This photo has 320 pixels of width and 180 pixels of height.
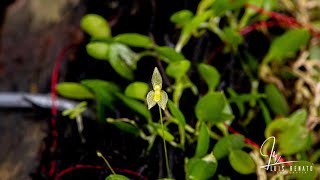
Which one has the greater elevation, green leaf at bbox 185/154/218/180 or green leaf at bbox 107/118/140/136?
green leaf at bbox 107/118/140/136

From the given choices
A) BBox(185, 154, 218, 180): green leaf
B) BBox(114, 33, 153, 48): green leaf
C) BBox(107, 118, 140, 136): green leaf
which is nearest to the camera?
BBox(185, 154, 218, 180): green leaf

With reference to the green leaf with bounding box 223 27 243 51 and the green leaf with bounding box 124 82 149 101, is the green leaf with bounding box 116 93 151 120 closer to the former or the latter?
the green leaf with bounding box 124 82 149 101

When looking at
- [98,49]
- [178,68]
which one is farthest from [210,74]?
[98,49]

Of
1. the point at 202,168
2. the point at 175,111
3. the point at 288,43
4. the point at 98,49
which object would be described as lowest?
the point at 202,168

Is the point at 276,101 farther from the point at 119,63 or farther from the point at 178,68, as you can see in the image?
the point at 119,63

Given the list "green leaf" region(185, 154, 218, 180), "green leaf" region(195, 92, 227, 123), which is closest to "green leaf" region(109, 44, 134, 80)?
"green leaf" region(195, 92, 227, 123)

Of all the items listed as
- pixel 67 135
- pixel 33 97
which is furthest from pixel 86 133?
pixel 33 97
